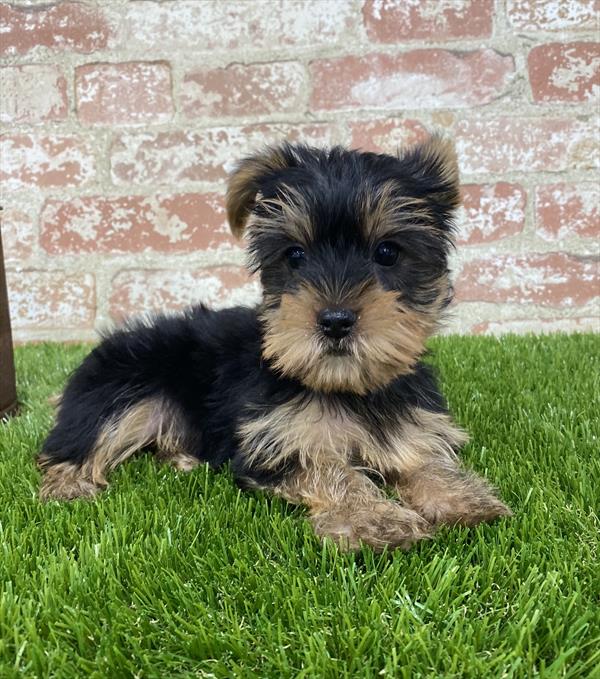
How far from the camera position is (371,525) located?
176cm

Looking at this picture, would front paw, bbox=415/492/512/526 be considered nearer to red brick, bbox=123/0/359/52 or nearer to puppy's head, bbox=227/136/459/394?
puppy's head, bbox=227/136/459/394

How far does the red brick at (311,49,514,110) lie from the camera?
14.7ft

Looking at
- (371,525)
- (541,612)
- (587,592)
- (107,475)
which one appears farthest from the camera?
(107,475)

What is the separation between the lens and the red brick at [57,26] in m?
4.57

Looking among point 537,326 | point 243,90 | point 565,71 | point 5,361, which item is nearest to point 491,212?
point 537,326

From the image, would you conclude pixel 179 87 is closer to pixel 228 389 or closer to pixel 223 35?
pixel 223 35

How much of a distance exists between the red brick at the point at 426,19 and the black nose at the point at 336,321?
336 cm

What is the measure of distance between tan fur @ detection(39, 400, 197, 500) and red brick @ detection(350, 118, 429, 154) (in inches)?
110

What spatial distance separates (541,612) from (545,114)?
13.1 ft

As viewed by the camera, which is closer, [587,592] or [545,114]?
[587,592]

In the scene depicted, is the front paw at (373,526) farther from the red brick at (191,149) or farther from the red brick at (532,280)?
the red brick at (191,149)

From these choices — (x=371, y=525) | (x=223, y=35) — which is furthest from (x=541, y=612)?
(x=223, y=35)

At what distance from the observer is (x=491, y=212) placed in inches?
181

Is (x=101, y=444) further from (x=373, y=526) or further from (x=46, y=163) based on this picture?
(x=46, y=163)
